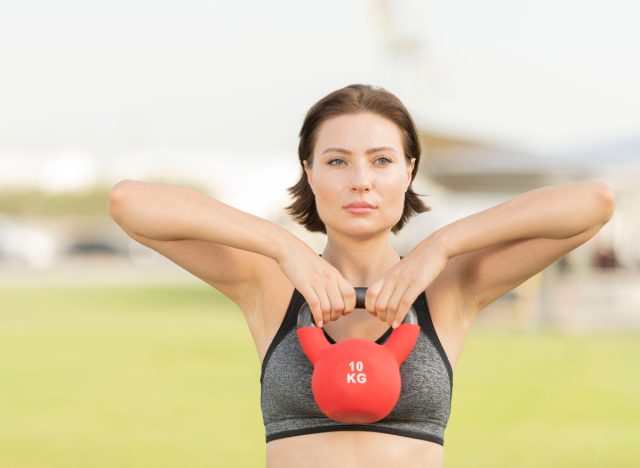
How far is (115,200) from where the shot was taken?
3.07 meters

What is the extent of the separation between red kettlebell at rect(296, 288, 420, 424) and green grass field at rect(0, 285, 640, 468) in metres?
5.44

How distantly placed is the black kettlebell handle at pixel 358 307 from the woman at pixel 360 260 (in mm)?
33

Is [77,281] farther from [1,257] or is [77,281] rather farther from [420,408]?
[420,408]

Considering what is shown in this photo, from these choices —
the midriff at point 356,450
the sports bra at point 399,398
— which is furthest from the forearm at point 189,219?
the midriff at point 356,450

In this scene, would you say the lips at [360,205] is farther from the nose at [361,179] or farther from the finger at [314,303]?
the finger at [314,303]

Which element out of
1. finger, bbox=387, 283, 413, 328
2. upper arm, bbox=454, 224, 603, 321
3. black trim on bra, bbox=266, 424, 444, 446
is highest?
upper arm, bbox=454, 224, 603, 321

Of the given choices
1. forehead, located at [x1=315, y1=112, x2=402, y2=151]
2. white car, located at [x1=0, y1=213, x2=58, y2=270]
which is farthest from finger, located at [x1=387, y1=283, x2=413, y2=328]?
white car, located at [x1=0, y1=213, x2=58, y2=270]

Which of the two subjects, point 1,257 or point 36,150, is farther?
point 36,150

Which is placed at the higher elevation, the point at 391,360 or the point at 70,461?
the point at 70,461

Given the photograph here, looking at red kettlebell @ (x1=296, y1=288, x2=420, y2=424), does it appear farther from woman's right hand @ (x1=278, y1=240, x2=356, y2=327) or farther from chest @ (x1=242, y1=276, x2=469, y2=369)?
chest @ (x1=242, y1=276, x2=469, y2=369)

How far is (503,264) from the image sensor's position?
3.14 metres

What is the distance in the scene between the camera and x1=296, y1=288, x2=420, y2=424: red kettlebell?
2713 millimetres

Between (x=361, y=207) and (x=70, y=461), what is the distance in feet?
19.1

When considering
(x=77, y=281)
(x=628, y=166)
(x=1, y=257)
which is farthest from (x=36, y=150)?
(x=628, y=166)
